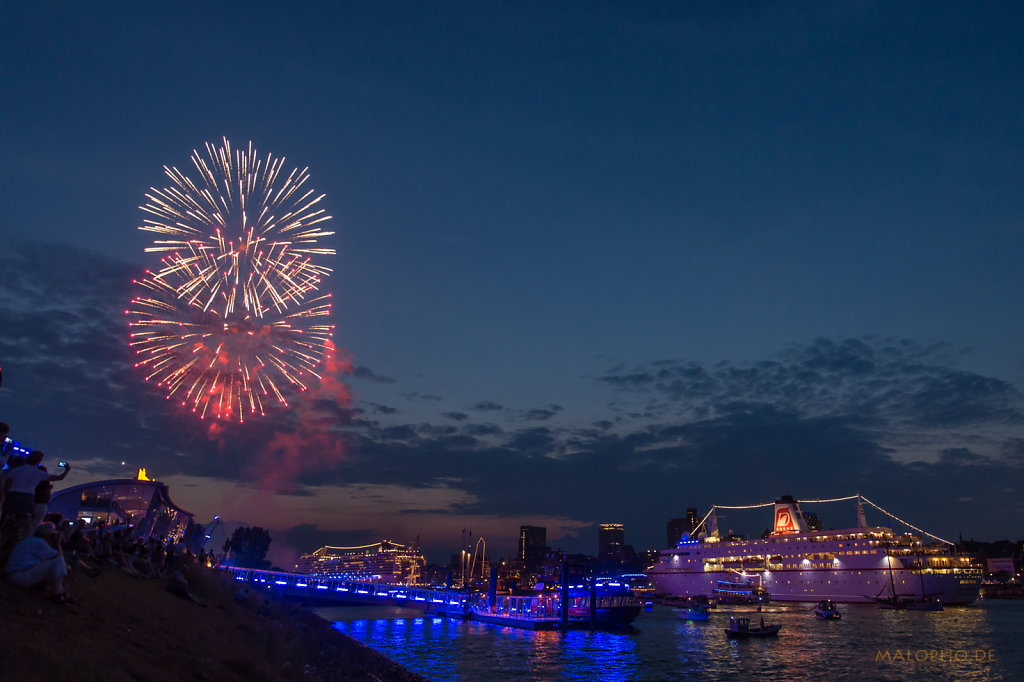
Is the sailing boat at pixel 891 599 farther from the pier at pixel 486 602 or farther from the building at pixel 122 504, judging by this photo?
the building at pixel 122 504

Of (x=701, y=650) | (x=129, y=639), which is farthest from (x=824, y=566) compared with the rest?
(x=129, y=639)

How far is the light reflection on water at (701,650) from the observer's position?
118 feet

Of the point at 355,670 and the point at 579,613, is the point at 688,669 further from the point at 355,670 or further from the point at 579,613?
the point at 579,613

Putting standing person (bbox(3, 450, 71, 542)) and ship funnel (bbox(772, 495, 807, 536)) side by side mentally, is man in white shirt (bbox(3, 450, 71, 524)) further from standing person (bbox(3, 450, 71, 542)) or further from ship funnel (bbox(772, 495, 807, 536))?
ship funnel (bbox(772, 495, 807, 536))

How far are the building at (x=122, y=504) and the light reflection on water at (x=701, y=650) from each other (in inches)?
762

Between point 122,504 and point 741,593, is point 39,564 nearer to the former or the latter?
point 122,504

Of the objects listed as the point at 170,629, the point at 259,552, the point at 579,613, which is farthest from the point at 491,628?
the point at 259,552

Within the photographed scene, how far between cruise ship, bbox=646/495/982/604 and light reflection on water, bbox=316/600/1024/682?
23.5 meters

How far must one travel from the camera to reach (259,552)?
14225 cm

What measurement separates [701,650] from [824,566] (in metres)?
65.8

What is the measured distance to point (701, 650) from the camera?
47875mm

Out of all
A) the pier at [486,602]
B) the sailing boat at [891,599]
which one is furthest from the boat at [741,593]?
the pier at [486,602]

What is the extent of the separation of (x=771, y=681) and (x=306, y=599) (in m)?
67.5

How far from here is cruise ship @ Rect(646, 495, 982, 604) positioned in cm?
9331
